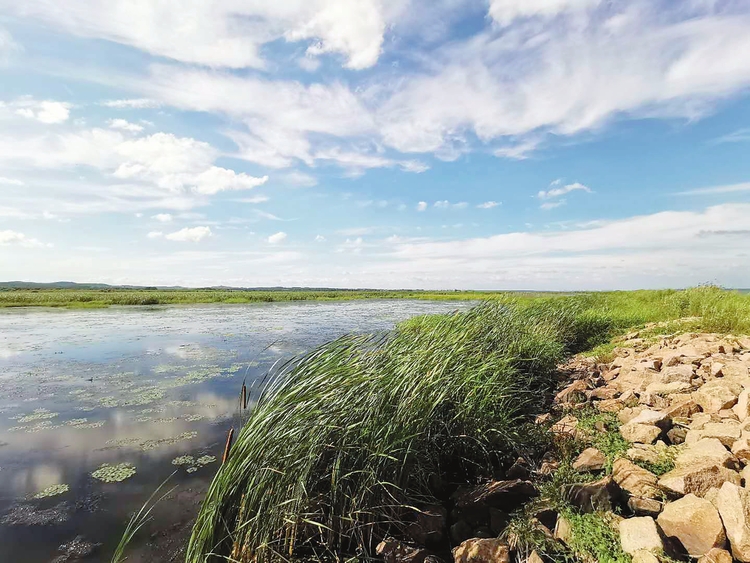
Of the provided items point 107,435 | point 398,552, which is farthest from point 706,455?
point 107,435

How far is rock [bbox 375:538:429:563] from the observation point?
126 inches

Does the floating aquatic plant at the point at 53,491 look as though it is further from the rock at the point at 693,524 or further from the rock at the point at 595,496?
the rock at the point at 693,524

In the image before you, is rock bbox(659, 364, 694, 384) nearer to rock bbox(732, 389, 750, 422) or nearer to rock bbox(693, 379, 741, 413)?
rock bbox(693, 379, 741, 413)

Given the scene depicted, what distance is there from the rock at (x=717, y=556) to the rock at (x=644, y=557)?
28 centimetres

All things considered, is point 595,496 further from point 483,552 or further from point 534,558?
point 483,552

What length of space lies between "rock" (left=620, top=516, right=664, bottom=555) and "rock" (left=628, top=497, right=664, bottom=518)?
18.8 inches

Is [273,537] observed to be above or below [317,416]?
below

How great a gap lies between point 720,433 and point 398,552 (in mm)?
3309

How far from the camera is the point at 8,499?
515 cm

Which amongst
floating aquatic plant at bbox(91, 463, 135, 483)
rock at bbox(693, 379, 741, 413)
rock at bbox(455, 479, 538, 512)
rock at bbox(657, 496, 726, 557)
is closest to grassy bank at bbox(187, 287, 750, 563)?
rock at bbox(455, 479, 538, 512)

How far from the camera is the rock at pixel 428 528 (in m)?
3.52

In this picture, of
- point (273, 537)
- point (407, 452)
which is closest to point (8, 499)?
point (273, 537)

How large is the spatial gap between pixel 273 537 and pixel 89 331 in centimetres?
2090

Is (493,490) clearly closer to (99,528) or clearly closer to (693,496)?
(693,496)
